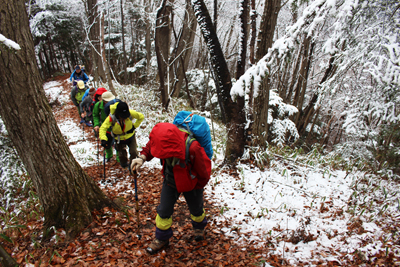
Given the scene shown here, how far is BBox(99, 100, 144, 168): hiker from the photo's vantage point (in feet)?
14.7

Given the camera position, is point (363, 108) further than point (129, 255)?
Yes

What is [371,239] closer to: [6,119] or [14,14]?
[6,119]

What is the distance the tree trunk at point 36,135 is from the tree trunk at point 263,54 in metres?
3.80

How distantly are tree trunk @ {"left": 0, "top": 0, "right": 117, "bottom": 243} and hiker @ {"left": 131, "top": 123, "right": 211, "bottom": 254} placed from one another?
1.17m

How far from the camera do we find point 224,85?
4504 mm

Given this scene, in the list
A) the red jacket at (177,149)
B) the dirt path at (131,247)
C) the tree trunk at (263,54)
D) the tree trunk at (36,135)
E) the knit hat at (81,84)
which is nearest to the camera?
the red jacket at (177,149)

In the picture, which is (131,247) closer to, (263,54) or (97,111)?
(97,111)

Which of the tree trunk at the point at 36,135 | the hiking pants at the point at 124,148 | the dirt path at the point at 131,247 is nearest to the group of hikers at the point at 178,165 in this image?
the dirt path at the point at 131,247

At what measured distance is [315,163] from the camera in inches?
200

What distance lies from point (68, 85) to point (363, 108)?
68.6ft

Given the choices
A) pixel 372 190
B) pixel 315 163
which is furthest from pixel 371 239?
pixel 315 163

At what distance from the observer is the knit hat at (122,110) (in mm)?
4395

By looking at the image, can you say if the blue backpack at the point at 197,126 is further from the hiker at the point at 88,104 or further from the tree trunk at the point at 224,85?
the hiker at the point at 88,104

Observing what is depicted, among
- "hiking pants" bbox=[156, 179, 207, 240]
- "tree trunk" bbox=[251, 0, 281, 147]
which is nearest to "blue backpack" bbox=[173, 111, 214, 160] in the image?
"hiking pants" bbox=[156, 179, 207, 240]
